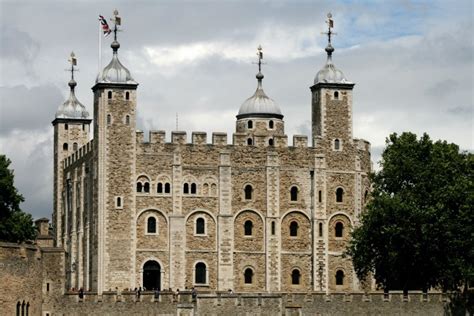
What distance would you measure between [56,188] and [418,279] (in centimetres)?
3509

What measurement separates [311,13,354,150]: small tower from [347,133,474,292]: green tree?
12.5 metres

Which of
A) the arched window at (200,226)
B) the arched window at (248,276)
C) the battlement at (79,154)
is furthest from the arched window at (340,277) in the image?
the battlement at (79,154)

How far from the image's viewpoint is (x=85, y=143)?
117688 millimetres

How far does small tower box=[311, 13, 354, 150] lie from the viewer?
108m

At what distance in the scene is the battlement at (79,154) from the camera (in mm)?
107062

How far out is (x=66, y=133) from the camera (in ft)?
390

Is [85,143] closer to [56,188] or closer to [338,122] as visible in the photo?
[56,188]

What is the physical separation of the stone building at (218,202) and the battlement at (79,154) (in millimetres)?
203

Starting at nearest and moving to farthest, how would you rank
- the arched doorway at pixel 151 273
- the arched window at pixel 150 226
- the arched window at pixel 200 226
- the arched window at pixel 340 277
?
the arched doorway at pixel 151 273 < the arched window at pixel 150 226 < the arched window at pixel 200 226 < the arched window at pixel 340 277

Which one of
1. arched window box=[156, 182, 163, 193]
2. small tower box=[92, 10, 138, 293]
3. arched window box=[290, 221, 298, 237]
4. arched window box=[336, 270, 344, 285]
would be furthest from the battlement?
arched window box=[336, 270, 344, 285]

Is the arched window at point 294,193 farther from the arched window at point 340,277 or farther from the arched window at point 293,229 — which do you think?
the arched window at point 340,277

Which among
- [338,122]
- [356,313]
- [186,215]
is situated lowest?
[356,313]

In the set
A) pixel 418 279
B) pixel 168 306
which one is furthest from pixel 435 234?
pixel 168 306

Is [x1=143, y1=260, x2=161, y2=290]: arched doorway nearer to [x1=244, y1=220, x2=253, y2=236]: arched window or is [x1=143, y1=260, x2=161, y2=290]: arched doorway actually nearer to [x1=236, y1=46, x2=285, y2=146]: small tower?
[x1=244, y1=220, x2=253, y2=236]: arched window
